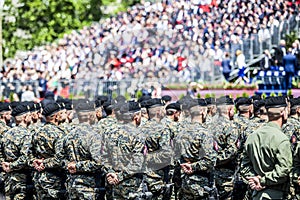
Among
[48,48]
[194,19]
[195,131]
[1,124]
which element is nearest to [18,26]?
[48,48]

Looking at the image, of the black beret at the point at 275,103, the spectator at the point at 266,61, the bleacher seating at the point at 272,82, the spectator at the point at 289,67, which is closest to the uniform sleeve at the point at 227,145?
the black beret at the point at 275,103

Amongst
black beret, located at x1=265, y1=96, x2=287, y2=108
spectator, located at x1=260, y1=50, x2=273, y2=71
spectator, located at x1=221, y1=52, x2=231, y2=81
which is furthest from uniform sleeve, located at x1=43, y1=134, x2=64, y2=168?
spectator, located at x1=260, y1=50, x2=273, y2=71

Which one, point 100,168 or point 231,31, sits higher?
point 231,31

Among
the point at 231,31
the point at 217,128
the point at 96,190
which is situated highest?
the point at 231,31

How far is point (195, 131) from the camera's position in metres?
9.52

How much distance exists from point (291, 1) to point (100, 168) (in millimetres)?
21725

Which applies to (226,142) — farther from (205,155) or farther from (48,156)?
(48,156)

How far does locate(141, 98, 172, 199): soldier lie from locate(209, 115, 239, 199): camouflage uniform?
76 cm

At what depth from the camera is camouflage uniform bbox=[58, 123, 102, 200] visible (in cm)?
957

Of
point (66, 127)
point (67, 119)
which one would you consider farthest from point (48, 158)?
point (67, 119)

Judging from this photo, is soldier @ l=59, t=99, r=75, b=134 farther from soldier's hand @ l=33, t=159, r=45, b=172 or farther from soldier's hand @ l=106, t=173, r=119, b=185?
soldier's hand @ l=106, t=173, r=119, b=185

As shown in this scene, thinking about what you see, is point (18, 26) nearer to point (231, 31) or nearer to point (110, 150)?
point (231, 31)

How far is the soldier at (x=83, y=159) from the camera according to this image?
957 centimetres

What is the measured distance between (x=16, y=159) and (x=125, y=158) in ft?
7.93
